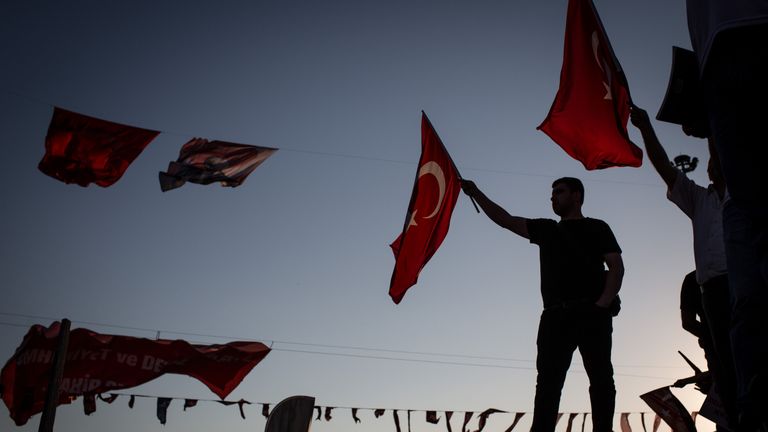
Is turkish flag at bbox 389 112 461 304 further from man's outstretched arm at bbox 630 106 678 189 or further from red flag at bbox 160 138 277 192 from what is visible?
red flag at bbox 160 138 277 192

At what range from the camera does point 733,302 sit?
5.69 feet

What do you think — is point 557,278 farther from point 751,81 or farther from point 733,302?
point 751,81

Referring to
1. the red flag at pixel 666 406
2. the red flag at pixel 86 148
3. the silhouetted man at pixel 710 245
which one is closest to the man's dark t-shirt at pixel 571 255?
the silhouetted man at pixel 710 245

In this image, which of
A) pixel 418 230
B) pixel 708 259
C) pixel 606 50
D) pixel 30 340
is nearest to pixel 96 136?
pixel 418 230

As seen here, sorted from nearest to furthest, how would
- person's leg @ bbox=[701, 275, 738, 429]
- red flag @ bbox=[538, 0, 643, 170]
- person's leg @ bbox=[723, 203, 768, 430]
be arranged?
1. person's leg @ bbox=[723, 203, 768, 430]
2. person's leg @ bbox=[701, 275, 738, 429]
3. red flag @ bbox=[538, 0, 643, 170]

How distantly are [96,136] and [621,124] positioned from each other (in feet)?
26.7

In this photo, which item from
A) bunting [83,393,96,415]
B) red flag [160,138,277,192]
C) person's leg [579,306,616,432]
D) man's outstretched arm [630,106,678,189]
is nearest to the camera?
man's outstretched arm [630,106,678,189]

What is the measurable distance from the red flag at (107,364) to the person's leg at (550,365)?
1763 centimetres

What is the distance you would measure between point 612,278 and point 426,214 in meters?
2.52

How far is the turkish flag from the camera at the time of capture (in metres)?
6.11

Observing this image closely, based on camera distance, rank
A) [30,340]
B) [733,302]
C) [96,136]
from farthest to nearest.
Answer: [30,340], [96,136], [733,302]

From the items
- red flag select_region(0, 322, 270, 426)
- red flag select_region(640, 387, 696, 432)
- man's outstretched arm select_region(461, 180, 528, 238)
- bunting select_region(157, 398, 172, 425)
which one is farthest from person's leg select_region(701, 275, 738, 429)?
red flag select_region(0, 322, 270, 426)

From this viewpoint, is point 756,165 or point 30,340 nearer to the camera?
point 756,165

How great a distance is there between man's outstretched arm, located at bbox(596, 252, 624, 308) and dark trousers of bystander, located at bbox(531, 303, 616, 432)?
0.07 meters
